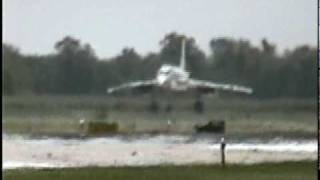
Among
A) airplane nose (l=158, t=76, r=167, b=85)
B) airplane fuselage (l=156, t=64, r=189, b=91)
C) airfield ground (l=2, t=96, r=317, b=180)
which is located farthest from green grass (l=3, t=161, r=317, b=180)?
airplane nose (l=158, t=76, r=167, b=85)

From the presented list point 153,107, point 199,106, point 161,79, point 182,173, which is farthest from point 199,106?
point 182,173

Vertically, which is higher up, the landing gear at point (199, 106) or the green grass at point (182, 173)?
the landing gear at point (199, 106)

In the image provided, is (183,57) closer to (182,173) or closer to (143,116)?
(143,116)

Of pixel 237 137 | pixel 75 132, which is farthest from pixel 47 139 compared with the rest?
pixel 237 137

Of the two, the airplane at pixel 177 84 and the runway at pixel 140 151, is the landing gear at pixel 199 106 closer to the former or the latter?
the airplane at pixel 177 84

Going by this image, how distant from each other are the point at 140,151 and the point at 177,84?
→ 20.3m

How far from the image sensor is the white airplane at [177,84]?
32062 mm

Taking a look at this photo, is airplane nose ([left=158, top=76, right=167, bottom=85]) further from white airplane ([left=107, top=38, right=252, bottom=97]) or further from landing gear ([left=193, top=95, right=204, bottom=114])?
landing gear ([left=193, top=95, right=204, bottom=114])

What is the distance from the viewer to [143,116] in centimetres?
2942

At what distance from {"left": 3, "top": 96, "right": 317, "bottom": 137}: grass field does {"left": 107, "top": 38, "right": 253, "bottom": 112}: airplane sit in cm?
116

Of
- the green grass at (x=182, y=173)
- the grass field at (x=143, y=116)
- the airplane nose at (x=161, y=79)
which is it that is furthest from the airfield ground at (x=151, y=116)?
the green grass at (x=182, y=173)

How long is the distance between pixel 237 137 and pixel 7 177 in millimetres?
12806

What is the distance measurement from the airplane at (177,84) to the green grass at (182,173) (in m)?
16.5

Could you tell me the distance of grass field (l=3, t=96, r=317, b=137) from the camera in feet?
82.5
